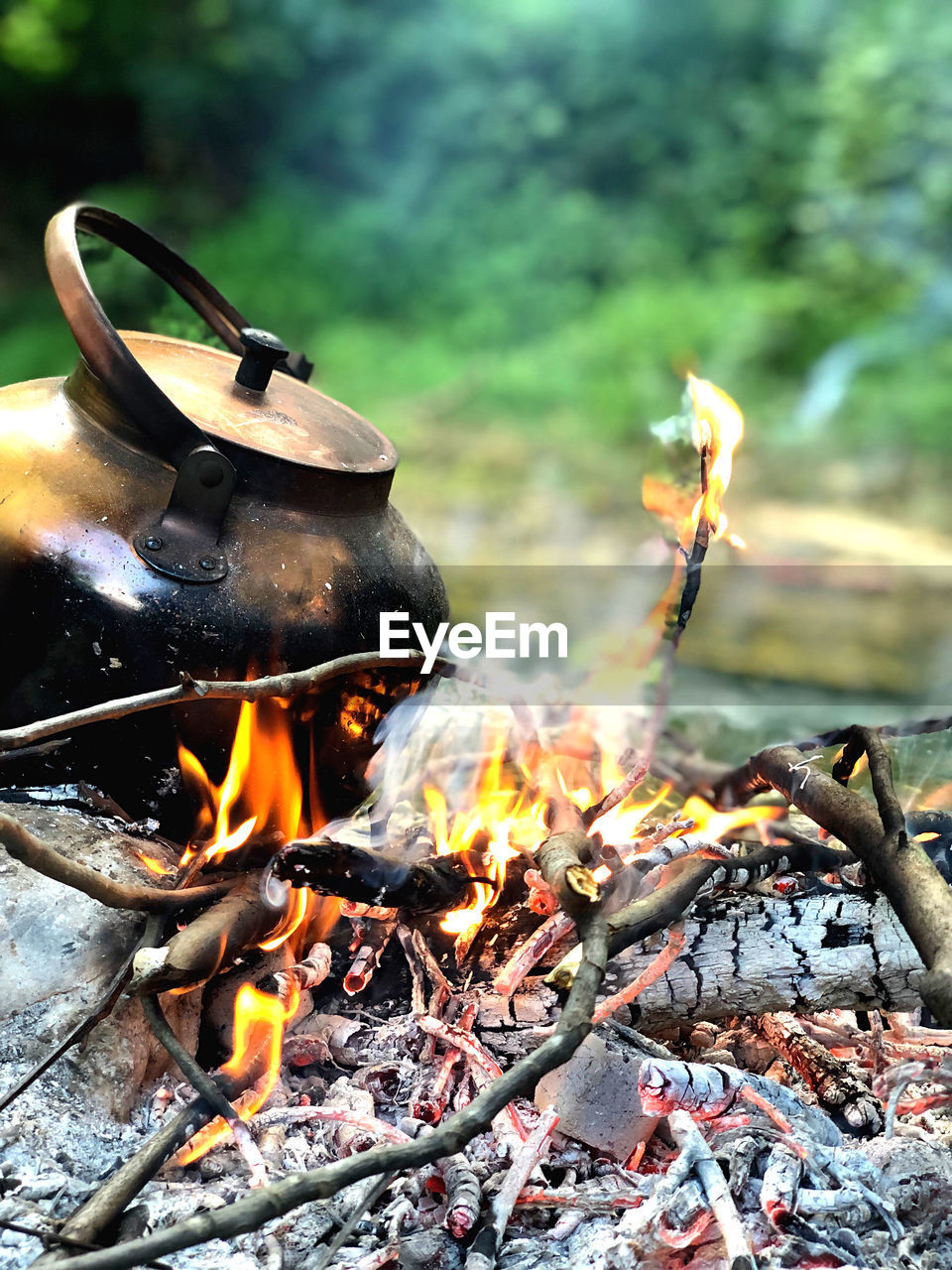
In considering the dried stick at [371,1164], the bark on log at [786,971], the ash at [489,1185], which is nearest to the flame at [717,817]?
the bark on log at [786,971]

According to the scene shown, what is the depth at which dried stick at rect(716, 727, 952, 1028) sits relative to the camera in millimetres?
1493

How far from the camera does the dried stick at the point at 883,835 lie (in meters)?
1.49

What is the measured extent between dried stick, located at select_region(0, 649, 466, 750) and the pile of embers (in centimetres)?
1

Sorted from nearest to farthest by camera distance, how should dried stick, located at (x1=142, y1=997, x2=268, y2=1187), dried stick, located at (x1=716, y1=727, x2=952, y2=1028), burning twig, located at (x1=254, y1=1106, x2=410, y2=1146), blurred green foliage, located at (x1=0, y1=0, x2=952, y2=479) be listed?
dried stick, located at (x1=716, y1=727, x2=952, y2=1028), dried stick, located at (x1=142, y1=997, x2=268, y2=1187), burning twig, located at (x1=254, y1=1106, x2=410, y2=1146), blurred green foliage, located at (x1=0, y1=0, x2=952, y2=479)

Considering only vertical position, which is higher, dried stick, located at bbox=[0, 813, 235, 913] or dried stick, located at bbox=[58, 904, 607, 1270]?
dried stick, located at bbox=[0, 813, 235, 913]

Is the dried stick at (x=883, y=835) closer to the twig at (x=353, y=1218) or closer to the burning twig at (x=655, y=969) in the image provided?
the burning twig at (x=655, y=969)

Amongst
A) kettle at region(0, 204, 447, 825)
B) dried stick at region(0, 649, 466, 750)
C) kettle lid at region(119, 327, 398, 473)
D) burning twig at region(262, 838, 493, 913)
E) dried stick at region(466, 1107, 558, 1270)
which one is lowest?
dried stick at region(466, 1107, 558, 1270)

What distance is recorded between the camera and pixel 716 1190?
1.56 metres

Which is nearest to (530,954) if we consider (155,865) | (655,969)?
(655,969)

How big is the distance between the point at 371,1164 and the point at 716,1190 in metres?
0.60

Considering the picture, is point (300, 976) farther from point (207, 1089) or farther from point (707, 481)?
point (707, 481)

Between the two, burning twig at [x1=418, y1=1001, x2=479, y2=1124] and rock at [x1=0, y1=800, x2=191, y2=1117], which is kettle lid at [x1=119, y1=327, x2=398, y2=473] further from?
burning twig at [x1=418, y1=1001, x2=479, y2=1124]

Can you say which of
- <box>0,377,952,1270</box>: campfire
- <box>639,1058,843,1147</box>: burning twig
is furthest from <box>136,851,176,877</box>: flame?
<box>639,1058,843,1147</box>: burning twig

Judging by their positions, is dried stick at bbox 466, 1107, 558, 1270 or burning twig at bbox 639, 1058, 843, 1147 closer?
dried stick at bbox 466, 1107, 558, 1270
